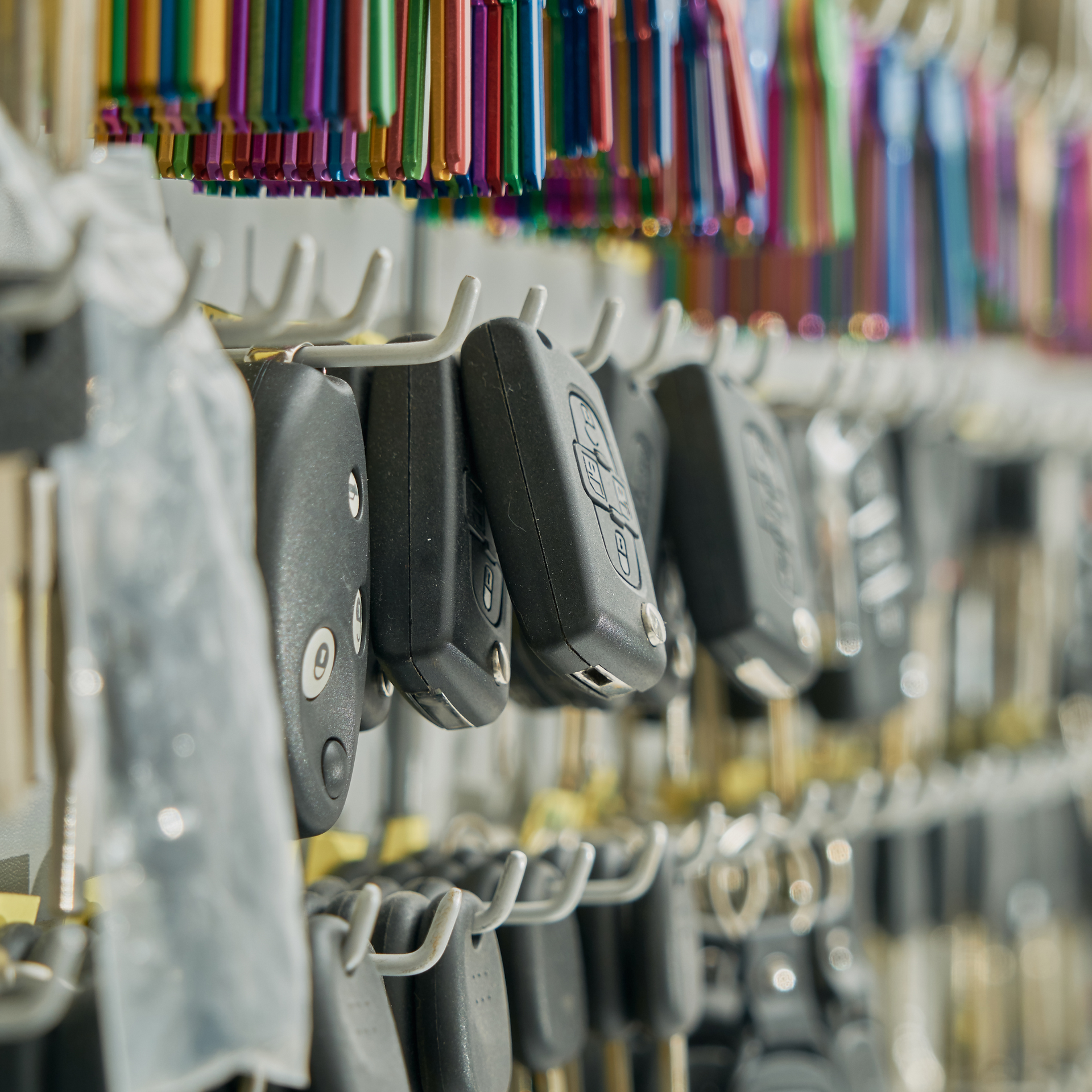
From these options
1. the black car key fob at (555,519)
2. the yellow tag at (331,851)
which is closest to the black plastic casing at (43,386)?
the black car key fob at (555,519)

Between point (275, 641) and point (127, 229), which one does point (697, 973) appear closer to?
point (275, 641)

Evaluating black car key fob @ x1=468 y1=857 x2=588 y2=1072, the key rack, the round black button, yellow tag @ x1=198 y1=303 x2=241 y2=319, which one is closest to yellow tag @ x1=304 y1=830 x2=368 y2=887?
the key rack

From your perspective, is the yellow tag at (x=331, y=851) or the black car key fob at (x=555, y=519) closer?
the black car key fob at (x=555, y=519)

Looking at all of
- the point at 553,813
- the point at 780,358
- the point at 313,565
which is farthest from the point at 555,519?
the point at 780,358

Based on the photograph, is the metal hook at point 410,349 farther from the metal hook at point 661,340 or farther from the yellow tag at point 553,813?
the yellow tag at point 553,813

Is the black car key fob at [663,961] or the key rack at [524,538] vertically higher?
the key rack at [524,538]

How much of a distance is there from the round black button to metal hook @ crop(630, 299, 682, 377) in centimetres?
34

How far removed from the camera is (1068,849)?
1429 mm

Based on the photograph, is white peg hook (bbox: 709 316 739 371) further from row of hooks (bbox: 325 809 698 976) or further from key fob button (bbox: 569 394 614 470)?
row of hooks (bbox: 325 809 698 976)

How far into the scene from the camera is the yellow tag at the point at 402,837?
2.81 ft

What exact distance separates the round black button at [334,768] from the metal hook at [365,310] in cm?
20

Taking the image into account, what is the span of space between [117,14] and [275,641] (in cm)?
29

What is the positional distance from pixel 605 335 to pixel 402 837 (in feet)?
1.37

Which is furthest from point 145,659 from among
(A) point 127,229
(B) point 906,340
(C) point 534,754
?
(B) point 906,340
